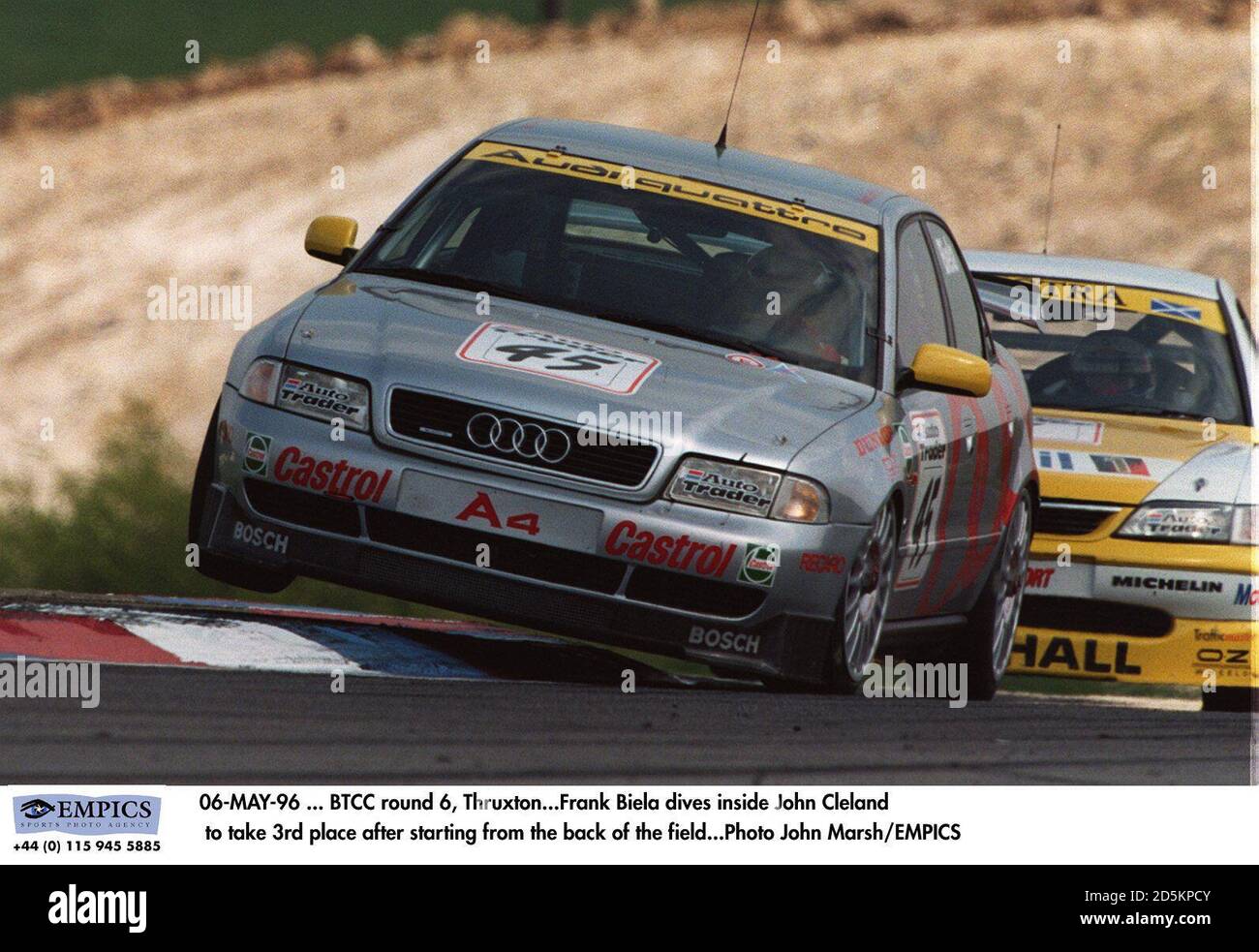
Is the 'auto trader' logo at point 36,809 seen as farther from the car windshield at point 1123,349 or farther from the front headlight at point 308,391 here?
the car windshield at point 1123,349

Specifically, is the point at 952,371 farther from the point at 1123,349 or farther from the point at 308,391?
the point at 1123,349

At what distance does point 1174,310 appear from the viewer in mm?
11500

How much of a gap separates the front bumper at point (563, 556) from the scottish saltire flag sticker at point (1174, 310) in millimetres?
4674

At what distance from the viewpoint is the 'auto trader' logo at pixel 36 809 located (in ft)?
15.9

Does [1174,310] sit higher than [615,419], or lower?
higher

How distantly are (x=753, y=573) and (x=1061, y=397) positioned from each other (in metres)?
4.48

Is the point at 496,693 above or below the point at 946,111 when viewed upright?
below

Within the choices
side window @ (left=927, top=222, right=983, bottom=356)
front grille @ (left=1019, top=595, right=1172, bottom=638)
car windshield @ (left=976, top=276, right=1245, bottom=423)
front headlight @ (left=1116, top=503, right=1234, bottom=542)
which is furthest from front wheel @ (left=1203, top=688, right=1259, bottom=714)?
side window @ (left=927, top=222, right=983, bottom=356)

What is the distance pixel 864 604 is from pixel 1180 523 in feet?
10.6

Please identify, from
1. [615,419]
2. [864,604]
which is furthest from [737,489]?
[864,604]

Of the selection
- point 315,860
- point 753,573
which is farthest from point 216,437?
point 315,860

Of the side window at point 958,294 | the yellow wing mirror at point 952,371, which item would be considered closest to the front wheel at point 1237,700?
the side window at point 958,294

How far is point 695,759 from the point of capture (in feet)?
20.0
